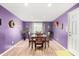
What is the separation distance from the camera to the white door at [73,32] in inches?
142

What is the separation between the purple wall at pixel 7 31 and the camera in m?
3.99

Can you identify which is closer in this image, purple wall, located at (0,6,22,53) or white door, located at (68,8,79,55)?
white door, located at (68,8,79,55)

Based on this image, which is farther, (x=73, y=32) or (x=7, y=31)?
(x=7, y=31)

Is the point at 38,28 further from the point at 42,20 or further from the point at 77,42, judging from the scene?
the point at 77,42

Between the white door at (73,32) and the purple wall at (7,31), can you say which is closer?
the white door at (73,32)

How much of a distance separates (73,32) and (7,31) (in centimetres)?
220

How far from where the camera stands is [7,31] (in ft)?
14.7

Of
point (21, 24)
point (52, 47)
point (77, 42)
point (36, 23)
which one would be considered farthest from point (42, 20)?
point (77, 42)

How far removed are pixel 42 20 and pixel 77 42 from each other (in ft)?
5.80

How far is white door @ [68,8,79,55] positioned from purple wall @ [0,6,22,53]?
1.88 m

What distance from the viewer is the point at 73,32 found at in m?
3.92

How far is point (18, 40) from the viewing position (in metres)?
5.29

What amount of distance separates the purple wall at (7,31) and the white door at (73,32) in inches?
73.9

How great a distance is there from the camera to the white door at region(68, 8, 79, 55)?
3.61 metres
